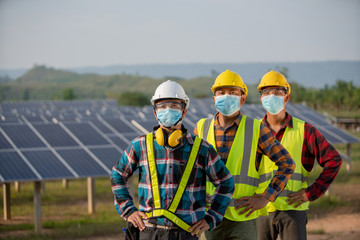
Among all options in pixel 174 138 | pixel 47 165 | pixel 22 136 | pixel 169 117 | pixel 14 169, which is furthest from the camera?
pixel 22 136

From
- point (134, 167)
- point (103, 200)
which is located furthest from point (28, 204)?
point (134, 167)

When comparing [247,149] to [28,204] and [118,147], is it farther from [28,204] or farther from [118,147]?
[28,204]

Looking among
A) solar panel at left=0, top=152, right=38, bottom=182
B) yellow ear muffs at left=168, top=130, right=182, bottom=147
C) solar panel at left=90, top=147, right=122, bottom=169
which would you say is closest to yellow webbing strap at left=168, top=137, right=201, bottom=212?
yellow ear muffs at left=168, top=130, right=182, bottom=147

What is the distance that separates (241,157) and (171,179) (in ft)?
3.91

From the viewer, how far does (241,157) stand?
5352 mm

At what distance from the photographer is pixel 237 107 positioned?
5.46 meters

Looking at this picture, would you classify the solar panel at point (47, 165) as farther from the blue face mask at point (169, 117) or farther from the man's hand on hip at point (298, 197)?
Result: the blue face mask at point (169, 117)

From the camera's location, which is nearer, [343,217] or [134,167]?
[134,167]

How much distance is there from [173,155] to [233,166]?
3.73 ft

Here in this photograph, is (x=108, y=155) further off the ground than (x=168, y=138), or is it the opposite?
(x=108, y=155)

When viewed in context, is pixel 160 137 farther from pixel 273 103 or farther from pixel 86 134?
pixel 86 134

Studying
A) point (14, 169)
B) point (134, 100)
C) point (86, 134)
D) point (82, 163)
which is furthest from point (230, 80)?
point (134, 100)

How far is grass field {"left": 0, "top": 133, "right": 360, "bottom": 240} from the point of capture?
13.9 metres

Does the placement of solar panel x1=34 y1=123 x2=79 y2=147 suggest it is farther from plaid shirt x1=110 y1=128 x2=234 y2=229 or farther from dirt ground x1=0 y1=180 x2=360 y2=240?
plaid shirt x1=110 y1=128 x2=234 y2=229
